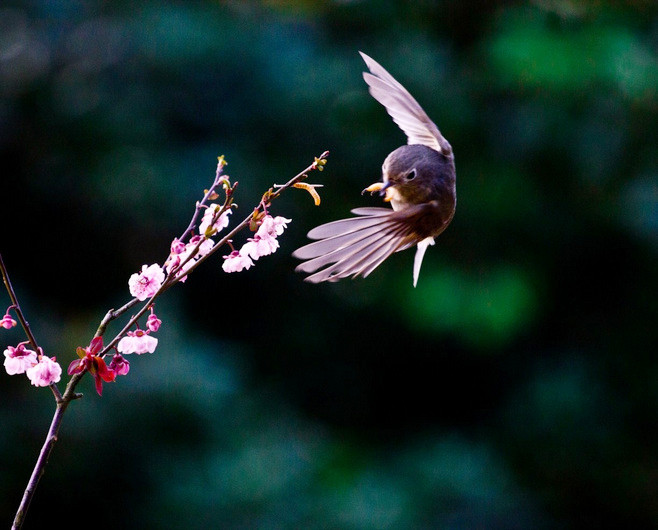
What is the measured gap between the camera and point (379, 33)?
161 inches

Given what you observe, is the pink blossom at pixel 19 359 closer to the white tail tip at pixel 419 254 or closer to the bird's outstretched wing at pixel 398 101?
the bird's outstretched wing at pixel 398 101

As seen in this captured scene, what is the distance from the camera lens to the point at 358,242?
44.3 inches

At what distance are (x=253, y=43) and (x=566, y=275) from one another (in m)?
2.15

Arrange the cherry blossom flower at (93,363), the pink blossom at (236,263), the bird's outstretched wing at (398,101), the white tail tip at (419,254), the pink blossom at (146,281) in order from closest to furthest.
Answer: the cherry blossom flower at (93,363)
the pink blossom at (146,281)
the pink blossom at (236,263)
the bird's outstretched wing at (398,101)
the white tail tip at (419,254)

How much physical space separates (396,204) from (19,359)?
0.68 metres

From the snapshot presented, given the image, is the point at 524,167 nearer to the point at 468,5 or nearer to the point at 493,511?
the point at 468,5

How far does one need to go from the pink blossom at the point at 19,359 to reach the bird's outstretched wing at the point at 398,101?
0.60 m

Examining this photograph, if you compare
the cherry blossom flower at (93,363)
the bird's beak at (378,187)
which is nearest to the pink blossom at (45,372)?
the cherry blossom flower at (93,363)

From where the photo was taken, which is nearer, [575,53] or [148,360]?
[148,360]

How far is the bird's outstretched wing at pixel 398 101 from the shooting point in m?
1.22

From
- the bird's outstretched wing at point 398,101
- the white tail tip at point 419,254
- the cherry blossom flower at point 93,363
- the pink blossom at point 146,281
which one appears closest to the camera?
the cherry blossom flower at point 93,363

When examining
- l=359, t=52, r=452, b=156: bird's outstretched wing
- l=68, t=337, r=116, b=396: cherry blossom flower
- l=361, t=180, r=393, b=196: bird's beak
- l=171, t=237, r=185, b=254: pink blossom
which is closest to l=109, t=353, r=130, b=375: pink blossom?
l=68, t=337, r=116, b=396: cherry blossom flower

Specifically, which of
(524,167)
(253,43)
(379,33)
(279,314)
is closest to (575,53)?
(524,167)

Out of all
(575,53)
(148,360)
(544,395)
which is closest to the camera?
(148,360)
